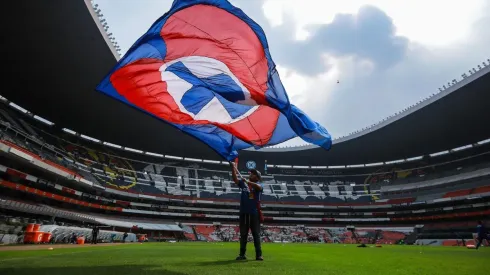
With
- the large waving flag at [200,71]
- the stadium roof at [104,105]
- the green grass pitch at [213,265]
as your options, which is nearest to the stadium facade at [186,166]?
the stadium roof at [104,105]

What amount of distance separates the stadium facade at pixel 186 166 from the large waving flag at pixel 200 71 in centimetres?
1182

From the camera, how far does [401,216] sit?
45.0 m

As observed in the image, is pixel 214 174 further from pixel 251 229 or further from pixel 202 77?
pixel 251 229

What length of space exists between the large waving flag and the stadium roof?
51.2 ft

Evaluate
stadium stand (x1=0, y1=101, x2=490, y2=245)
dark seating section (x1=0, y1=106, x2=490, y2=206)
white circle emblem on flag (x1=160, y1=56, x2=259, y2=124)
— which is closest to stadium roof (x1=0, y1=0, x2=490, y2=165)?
dark seating section (x1=0, y1=106, x2=490, y2=206)

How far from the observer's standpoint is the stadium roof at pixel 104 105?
69.7ft

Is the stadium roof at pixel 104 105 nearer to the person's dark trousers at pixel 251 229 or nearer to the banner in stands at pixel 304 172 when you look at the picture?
the banner in stands at pixel 304 172

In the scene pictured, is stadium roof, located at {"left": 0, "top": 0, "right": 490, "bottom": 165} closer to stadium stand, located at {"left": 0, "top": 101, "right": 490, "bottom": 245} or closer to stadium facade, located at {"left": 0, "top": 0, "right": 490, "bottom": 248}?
stadium facade, located at {"left": 0, "top": 0, "right": 490, "bottom": 248}

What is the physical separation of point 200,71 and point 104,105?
28.8 metres

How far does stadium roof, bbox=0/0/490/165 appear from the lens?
21.2m

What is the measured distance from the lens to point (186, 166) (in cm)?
5478


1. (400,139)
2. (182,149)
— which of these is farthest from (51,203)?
(400,139)

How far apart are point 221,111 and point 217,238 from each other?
3923cm

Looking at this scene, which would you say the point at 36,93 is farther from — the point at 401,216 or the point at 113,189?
the point at 401,216
